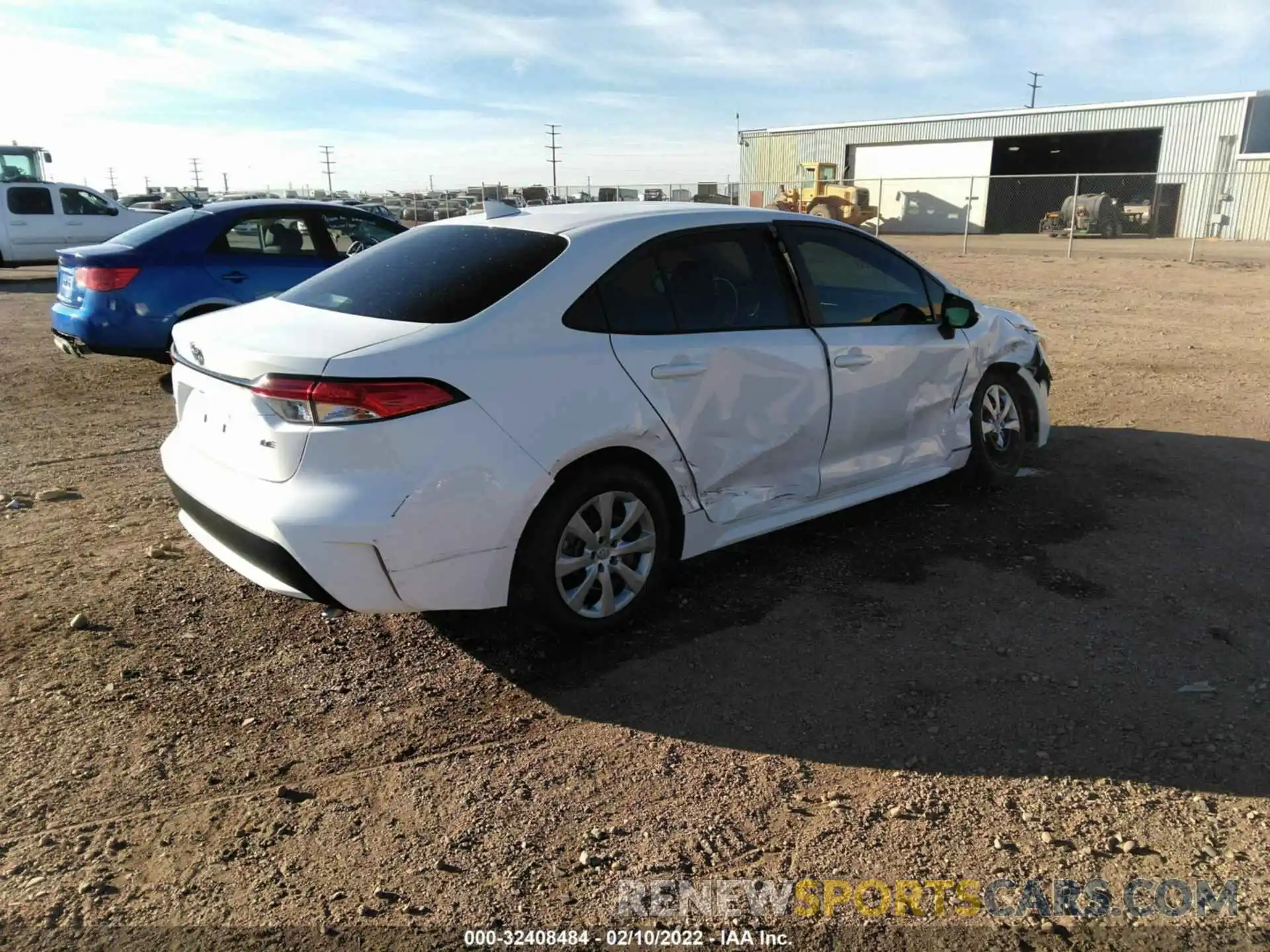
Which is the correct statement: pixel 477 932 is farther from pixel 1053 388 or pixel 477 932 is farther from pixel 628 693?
pixel 1053 388

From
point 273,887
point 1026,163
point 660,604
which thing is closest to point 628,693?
point 660,604

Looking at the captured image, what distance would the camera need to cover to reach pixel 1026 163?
47.3 metres

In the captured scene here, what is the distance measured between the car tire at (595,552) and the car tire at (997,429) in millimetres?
2342

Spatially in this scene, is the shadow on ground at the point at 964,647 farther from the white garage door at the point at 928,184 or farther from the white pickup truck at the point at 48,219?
the white garage door at the point at 928,184

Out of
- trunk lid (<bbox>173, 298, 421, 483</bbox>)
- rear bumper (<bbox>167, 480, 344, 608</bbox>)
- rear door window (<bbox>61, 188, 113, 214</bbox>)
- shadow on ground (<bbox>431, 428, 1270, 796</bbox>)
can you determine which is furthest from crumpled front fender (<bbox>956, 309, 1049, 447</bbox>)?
rear door window (<bbox>61, 188, 113, 214</bbox>)

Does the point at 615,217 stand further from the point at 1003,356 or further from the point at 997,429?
the point at 997,429

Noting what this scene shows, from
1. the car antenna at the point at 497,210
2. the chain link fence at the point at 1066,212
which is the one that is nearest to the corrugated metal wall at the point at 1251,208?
the chain link fence at the point at 1066,212

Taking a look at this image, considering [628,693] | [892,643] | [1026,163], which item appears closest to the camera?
[628,693]

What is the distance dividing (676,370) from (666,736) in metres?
1.43

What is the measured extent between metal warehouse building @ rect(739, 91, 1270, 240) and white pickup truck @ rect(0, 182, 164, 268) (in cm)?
2377

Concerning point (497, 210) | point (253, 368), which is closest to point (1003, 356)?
point (497, 210)

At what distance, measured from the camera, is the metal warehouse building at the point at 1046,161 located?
34.2 metres

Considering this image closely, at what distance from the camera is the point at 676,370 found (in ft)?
12.5

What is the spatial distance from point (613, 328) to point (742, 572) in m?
1.45
